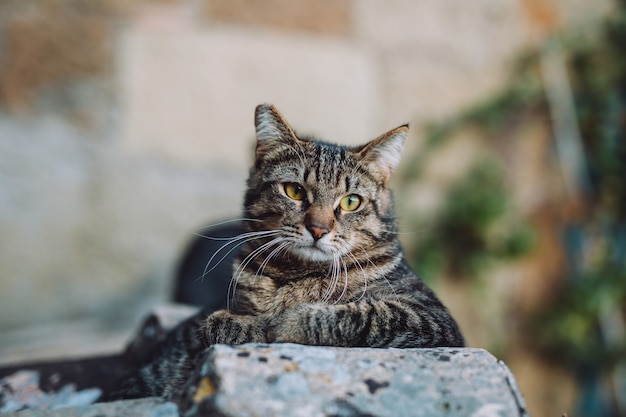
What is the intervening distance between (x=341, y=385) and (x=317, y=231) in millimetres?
580

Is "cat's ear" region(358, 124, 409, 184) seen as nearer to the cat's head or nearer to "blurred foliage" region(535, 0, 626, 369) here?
the cat's head

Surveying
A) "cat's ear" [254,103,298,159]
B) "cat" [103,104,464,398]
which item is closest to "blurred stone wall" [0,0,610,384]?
"cat" [103,104,464,398]

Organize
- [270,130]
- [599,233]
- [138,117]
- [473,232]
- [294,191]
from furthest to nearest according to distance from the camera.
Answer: [599,233], [473,232], [138,117], [270,130], [294,191]

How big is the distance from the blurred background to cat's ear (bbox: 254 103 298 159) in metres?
1.47

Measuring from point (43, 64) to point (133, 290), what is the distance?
147 centimetres

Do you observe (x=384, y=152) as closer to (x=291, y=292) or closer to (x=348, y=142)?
(x=291, y=292)

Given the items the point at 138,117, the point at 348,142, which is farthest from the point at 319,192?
the point at 348,142

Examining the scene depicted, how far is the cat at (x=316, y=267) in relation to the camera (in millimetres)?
1602

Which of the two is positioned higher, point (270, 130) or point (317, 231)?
point (270, 130)

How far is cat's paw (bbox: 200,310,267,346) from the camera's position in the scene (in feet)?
5.29

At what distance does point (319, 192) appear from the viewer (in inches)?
73.4

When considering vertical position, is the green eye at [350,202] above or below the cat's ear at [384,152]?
below

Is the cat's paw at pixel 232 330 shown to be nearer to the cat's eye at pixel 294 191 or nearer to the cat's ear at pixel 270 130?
the cat's eye at pixel 294 191

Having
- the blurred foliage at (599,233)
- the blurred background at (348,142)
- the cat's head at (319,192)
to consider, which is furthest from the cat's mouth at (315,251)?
the blurred foliage at (599,233)
